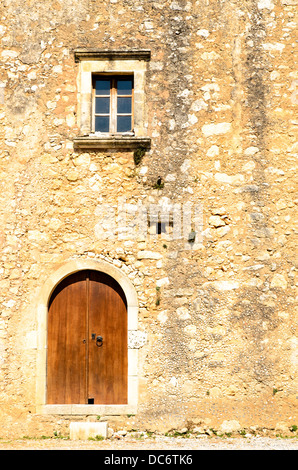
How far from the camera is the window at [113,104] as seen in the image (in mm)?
8242

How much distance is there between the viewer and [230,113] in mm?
8078

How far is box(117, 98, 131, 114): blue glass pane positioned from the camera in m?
8.27

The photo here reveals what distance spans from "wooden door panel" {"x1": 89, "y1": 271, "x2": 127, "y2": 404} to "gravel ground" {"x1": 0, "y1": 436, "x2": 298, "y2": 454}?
2.19ft

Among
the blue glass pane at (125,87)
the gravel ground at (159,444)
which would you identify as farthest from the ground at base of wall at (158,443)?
the blue glass pane at (125,87)

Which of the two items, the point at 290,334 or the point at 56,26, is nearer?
the point at 290,334

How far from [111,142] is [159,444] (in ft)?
12.4

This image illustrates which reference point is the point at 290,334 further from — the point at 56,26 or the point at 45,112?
the point at 56,26

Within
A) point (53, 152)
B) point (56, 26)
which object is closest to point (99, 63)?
point (56, 26)

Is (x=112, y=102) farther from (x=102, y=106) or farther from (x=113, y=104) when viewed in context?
(x=102, y=106)

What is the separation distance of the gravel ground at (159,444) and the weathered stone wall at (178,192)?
0.27 m

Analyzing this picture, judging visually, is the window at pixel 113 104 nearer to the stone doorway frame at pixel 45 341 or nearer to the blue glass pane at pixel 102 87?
the blue glass pane at pixel 102 87

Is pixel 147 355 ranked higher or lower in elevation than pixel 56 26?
lower

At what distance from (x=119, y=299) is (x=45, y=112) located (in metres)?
2.67

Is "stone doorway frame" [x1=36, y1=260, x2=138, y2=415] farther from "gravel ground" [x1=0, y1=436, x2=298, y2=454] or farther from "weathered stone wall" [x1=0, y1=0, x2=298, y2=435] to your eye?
"gravel ground" [x1=0, y1=436, x2=298, y2=454]
